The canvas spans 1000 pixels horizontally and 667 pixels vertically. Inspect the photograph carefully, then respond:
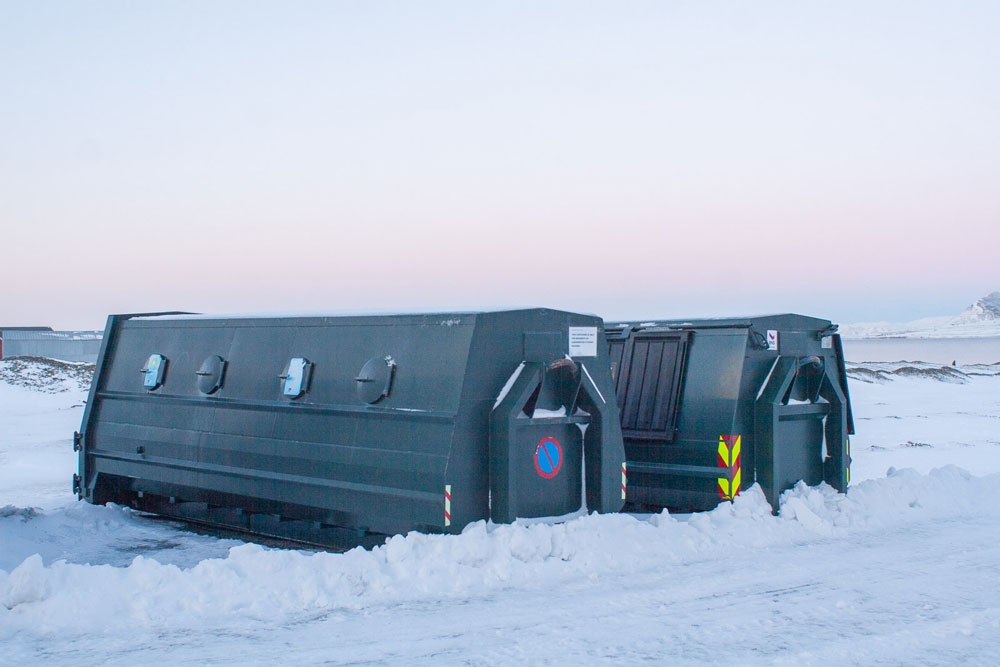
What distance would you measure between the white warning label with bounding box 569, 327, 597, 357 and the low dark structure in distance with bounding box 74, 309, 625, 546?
A: 0.05 feet

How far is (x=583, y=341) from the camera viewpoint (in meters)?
8.30

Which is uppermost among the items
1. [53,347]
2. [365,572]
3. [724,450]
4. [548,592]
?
[53,347]

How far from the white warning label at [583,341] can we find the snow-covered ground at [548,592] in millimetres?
1475

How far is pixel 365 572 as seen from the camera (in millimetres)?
6586

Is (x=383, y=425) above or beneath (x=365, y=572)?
above

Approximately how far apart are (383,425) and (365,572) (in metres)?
1.65

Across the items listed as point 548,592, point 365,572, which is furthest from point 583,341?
point 365,572

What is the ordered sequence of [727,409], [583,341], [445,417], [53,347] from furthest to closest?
[53,347], [727,409], [583,341], [445,417]

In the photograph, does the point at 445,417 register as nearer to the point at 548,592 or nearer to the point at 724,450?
the point at 548,592

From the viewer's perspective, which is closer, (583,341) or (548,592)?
(548,592)

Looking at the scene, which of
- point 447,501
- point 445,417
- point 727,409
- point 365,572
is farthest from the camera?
point 727,409

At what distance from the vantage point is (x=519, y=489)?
771 centimetres

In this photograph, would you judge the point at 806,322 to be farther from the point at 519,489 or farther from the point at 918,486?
the point at 519,489

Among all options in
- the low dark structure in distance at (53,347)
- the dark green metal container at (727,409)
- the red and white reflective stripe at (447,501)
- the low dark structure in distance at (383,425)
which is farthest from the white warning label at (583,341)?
the low dark structure in distance at (53,347)
